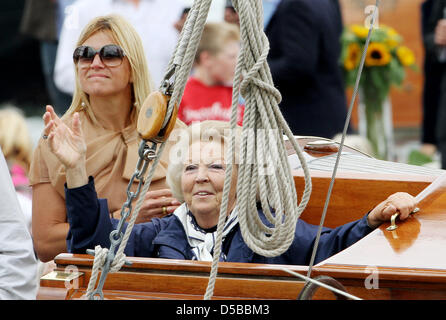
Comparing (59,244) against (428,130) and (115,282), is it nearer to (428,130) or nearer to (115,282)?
(115,282)

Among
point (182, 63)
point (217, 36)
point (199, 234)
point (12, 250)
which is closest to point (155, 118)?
point (182, 63)

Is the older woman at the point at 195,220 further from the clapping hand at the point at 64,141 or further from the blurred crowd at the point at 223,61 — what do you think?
the blurred crowd at the point at 223,61

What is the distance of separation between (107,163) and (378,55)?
11.0 ft

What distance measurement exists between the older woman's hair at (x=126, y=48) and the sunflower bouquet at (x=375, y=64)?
295 centimetres

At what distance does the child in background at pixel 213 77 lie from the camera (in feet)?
16.6

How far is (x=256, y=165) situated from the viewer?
244 centimetres

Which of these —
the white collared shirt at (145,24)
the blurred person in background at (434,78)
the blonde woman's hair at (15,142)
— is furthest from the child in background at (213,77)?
the blurred person in background at (434,78)

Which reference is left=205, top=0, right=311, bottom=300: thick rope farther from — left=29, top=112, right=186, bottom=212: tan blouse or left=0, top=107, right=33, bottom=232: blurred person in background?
left=0, top=107, right=33, bottom=232: blurred person in background

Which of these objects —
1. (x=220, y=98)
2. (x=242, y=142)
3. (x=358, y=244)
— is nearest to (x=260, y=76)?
(x=242, y=142)

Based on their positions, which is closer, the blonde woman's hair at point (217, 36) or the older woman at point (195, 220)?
the older woman at point (195, 220)

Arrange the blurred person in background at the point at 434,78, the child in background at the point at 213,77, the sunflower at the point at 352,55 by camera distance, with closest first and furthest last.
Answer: the child in background at the point at 213,77 < the blurred person in background at the point at 434,78 < the sunflower at the point at 352,55

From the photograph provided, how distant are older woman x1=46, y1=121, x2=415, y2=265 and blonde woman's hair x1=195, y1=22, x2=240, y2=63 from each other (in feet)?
5.78

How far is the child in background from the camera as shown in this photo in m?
5.05

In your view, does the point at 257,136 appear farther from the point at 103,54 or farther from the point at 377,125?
the point at 377,125
